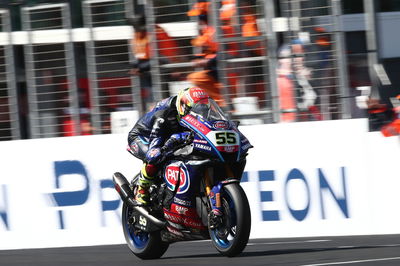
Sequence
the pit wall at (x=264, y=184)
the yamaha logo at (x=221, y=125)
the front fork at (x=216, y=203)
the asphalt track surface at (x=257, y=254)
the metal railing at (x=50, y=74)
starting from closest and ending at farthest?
1. the asphalt track surface at (x=257, y=254)
2. the front fork at (x=216, y=203)
3. the yamaha logo at (x=221, y=125)
4. the pit wall at (x=264, y=184)
5. the metal railing at (x=50, y=74)

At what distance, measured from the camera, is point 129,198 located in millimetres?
8555

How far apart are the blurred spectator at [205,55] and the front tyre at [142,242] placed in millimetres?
2578

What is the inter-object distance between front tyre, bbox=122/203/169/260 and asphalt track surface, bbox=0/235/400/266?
86mm

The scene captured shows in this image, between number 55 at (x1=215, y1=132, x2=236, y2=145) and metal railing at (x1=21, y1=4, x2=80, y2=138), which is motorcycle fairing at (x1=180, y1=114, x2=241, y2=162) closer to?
number 55 at (x1=215, y1=132, x2=236, y2=145)

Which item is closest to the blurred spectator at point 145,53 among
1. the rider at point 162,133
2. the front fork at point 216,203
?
the rider at point 162,133

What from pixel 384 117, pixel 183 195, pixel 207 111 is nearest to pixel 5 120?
pixel 183 195

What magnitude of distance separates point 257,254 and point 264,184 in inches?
87.0

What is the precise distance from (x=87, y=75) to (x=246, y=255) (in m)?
4.29

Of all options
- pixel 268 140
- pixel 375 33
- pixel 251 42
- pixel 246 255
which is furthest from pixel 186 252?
pixel 375 33

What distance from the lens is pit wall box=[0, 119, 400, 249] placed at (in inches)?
393

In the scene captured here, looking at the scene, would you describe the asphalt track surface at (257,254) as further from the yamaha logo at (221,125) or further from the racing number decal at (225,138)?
the yamaha logo at (221,125)

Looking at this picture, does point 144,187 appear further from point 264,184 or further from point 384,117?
point 384,117

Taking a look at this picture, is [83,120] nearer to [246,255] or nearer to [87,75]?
[87,75]

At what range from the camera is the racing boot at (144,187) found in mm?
8266
